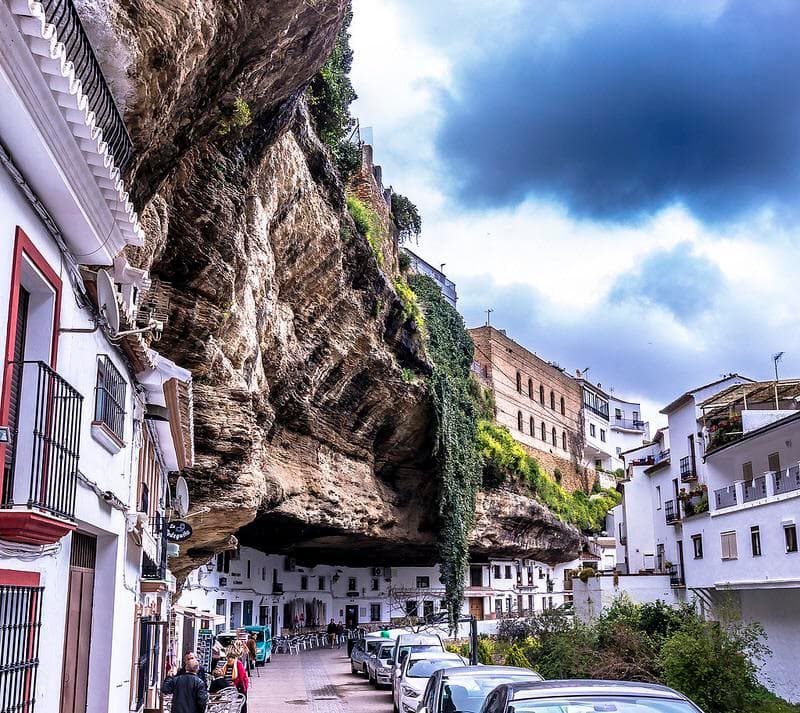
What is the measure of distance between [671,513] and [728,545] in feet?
24.0

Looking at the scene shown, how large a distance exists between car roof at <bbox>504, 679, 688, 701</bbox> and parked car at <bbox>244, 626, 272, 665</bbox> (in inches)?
1100

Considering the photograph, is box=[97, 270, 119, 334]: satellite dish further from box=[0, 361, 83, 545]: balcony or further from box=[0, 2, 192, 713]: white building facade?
box=[0, 361, 83, 545]: balcony

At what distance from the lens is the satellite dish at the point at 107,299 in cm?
822

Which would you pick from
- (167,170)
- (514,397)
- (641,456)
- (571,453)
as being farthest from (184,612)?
(571,453)

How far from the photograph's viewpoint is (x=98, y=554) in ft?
33.1

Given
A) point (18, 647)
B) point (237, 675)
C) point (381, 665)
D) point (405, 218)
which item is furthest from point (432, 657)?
point (405, 218)

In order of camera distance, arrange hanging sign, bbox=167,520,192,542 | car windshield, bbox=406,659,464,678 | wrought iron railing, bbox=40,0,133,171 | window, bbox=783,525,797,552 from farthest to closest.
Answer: window, bbox=783,525,797,552
car windshield, bbox=406,659,464,678
hanging sign, bbox=167,520,192,542
wrought iron railing, bbox=40,0,133,171

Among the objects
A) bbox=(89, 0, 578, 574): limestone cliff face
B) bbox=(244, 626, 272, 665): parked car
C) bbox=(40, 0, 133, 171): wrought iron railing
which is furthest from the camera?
bbox=(244, 626, 272, 665): parked car

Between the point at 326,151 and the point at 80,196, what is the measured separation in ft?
61.2

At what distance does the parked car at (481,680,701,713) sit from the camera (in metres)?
6.33

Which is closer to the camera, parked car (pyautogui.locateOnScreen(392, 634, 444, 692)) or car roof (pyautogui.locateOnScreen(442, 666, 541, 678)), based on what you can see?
car roof (pyautogui.locateOnScreen(442, 666, 541, 678))

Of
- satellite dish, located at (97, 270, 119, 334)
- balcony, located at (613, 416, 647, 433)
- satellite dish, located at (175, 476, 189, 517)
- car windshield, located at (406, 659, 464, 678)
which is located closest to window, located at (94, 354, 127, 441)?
satellite dish, located at (97, 270, 119, 334)

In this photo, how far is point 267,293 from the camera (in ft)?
74.3

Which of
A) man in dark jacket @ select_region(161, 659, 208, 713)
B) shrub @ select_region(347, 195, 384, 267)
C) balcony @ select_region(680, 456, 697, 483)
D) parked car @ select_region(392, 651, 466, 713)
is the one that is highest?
shrub @ select_region(347, 195, 384, 267)
